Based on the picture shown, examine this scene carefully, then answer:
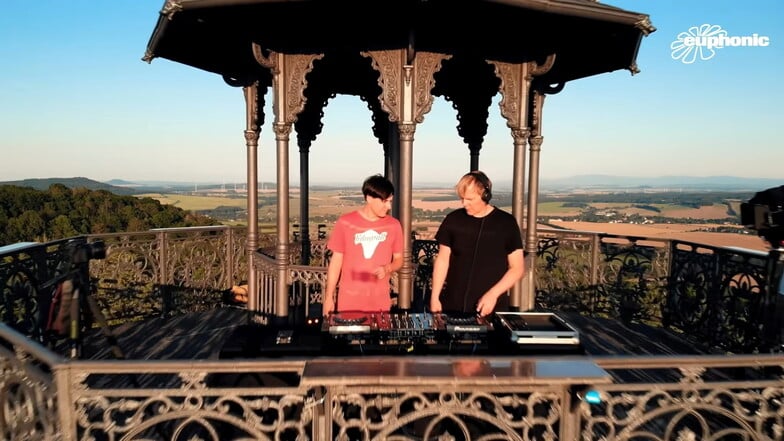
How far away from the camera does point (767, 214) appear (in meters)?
4.07

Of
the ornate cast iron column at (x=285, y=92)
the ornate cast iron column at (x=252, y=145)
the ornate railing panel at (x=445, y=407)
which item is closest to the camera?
the ornate railing panel at (x=445, y=407)

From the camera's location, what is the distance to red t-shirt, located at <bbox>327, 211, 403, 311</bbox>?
382cm

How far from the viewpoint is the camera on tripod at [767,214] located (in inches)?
159

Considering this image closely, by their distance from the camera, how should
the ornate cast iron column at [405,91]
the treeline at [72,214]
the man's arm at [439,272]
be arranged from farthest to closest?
the treeline at [72,214] → the ornate cast iron column at [405,91] → the man's arm at [439,272]

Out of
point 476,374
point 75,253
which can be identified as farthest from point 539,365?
A: point 75,253

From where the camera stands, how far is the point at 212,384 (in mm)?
3037

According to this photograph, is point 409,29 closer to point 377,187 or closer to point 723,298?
point 377,187

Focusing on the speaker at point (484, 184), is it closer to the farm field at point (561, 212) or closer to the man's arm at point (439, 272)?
the farm field at point (561, 212)

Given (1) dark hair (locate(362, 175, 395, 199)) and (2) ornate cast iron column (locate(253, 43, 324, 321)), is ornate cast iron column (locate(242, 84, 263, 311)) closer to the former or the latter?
(2) ornate cast iron column (locate(253, 43, 324, 321))

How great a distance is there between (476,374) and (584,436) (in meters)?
0.70

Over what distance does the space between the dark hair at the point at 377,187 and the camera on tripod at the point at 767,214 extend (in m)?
3.40

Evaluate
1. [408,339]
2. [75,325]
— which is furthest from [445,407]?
[75,325]

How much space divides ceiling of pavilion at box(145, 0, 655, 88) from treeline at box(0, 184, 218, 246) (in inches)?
772

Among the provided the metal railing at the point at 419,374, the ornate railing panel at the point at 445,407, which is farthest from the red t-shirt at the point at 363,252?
the ornate railing panel at the point at 445,407
